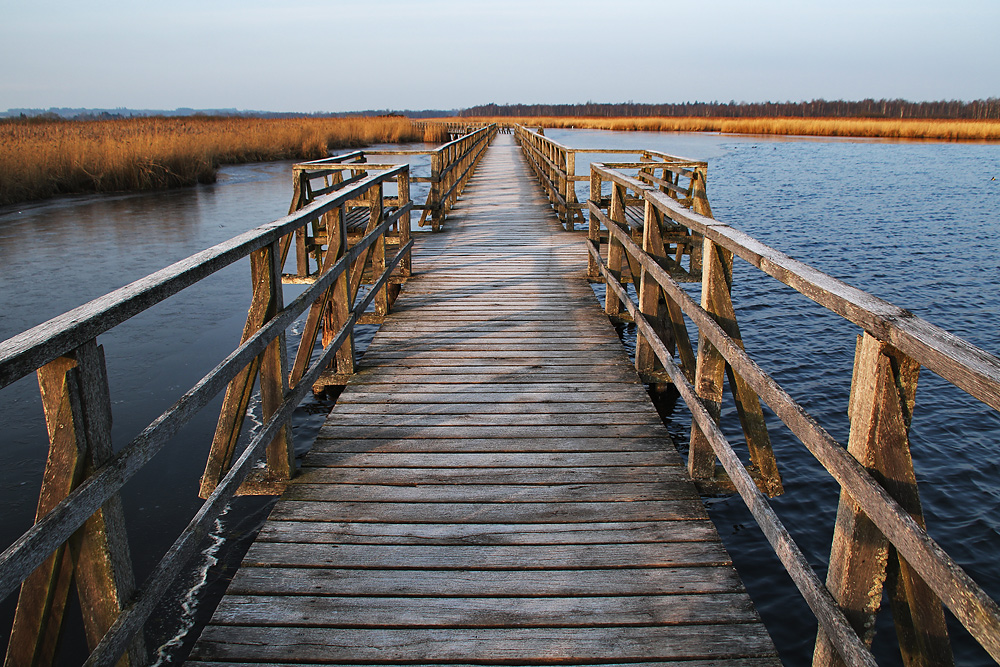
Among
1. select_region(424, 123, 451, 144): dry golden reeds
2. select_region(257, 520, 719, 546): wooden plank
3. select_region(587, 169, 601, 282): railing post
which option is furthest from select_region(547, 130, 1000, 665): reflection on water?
select_region(424, 123, 451, 144): dry golden reeds

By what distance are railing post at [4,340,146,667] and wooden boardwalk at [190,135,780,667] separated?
1.87ft

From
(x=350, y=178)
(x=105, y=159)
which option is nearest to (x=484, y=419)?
(x=350, y=178)

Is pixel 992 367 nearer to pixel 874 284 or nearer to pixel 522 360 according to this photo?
pixel 522 360

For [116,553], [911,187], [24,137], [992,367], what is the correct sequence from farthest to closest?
1. [911,187]
2. [24,137]
3. [116,553]
4. [992,367]

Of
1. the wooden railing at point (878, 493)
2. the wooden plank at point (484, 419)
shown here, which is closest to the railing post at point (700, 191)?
the wooden plank at point (484, 419)

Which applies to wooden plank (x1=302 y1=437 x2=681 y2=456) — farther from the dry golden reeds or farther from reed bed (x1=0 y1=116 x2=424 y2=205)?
the dry golden reeds

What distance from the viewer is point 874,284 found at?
1098 centimetres

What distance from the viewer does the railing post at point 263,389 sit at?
2.83 m

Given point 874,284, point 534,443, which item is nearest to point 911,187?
point 874,284

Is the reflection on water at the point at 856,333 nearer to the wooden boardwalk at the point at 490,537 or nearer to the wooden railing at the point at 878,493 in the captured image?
the wooden boardwalk at the point at 490,537

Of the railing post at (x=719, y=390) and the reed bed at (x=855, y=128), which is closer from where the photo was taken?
the railing post at (x=719, y=390)

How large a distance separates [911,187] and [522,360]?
24215 mm

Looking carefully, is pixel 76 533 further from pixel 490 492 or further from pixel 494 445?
pixel 494 445

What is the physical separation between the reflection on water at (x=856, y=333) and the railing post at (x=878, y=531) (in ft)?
6.78
